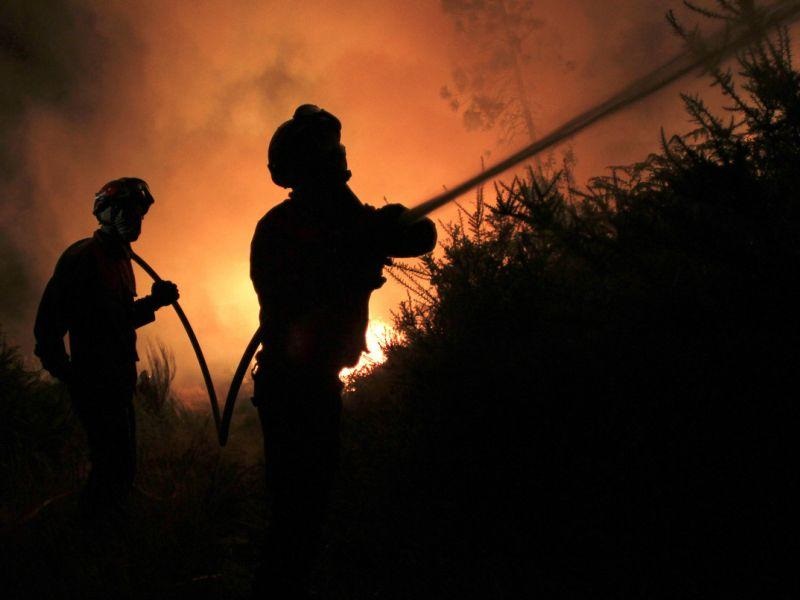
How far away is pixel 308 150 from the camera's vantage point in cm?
240

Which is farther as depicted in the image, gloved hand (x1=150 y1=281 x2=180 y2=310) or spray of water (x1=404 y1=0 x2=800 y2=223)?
gloved hand (x1=150 y1=281 x2=180 y2=310)

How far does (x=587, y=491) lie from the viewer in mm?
2123

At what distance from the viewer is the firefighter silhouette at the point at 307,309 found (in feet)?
7.10

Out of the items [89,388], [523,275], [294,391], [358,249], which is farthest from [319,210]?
[89,388]

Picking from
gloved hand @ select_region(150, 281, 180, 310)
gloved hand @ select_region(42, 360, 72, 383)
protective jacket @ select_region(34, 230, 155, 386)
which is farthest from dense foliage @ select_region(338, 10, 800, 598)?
gloved hand @ select_region(150, 281, 180, 310)

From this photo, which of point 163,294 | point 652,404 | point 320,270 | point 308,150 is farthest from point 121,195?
point 652,404

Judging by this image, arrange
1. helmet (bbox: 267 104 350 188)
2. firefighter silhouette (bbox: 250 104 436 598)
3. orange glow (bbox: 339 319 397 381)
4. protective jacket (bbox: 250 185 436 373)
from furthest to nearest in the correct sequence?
orange glow (bbox: 339 319 397 381) < helmet (bbox: 267 104 350 188) < protective jacket (bbox: 250 185 436 373) < firefighter silhouette (bbox: 250 104 436 598)

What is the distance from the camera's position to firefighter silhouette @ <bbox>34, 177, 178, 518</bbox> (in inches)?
125

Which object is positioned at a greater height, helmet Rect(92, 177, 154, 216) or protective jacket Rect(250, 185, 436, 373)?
helmet Rect(92, 177, 154, 216)

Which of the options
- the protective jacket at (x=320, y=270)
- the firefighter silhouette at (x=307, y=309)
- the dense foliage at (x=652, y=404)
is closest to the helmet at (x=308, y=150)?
the firefighter silhouette at (x=307, y=309)

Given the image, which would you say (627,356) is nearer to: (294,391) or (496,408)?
(496,408)

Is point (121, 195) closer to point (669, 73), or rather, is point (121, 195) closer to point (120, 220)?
point (120, 220)

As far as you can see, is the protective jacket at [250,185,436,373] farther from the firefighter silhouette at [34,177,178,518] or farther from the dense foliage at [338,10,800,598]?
the firefighter silhouette at [34,177,178,518]

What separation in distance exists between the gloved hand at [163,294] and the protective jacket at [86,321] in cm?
48
